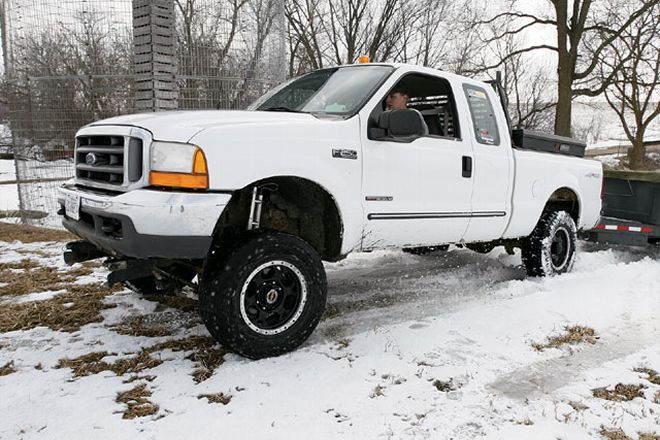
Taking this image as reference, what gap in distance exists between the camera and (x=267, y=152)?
3.18 m

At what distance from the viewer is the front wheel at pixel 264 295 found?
3.12 metres

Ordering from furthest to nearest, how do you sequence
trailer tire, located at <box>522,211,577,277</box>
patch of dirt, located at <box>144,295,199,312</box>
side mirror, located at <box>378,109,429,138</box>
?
trailer tire, located at <box>522,211,577,277</box>
patch of dirt, located at <box>144,295,199,312</box>
side mirror, located at <box>378,109,429,138</box>

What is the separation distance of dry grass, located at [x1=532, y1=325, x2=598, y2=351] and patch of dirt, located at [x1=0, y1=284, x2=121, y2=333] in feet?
11.2

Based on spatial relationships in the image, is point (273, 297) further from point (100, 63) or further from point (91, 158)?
point (100, 63)

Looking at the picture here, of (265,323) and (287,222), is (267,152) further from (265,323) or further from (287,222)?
(265,323)

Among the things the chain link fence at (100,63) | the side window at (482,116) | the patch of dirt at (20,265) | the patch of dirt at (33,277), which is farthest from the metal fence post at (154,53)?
the side window at (482,116)

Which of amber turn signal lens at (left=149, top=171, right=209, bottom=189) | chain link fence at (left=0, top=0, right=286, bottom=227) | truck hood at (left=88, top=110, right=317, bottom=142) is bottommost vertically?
amber turn signal lens at (left=149, top=171, right=209, bottom=189)

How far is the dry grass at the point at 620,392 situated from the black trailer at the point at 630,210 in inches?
153

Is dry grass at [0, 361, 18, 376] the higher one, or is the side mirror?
the side mirror

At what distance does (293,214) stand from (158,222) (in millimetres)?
1125

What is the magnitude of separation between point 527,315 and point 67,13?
7809mm

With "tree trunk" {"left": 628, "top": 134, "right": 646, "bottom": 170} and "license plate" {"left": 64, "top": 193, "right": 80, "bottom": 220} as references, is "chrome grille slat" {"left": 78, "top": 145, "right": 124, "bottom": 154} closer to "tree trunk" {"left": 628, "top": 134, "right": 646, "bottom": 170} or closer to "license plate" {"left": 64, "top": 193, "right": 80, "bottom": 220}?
"license plate" {"left": 64, "top": 193, "right": 80, "bottom": 220}

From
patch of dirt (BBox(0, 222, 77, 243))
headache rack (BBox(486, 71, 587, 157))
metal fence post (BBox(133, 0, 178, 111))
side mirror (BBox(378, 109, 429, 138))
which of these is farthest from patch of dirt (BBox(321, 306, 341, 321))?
patch of dirt (BBox(0, 222, 77, 243))

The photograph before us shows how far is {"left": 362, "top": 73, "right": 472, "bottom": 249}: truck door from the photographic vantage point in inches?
149
